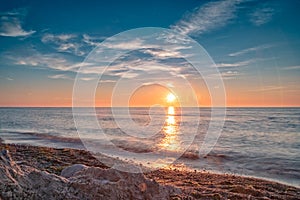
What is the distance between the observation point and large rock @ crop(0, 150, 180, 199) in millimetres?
4902

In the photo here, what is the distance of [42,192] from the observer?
5113 mm

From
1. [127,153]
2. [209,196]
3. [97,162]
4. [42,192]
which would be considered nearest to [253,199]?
[209,196]

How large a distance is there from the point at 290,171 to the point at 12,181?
13985 mm

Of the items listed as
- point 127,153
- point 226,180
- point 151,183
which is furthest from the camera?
point 127,153

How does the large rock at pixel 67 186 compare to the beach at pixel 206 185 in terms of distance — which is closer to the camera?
the large rock at pixel 67 186

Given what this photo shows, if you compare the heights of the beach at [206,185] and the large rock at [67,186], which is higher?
the large rock at [67,186]

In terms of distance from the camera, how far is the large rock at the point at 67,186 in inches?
193

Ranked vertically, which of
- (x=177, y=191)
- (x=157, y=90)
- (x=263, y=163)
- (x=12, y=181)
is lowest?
(x=263, y=163)

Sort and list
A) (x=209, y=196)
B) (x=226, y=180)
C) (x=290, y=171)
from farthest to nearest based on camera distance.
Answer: (x=290, y=171) → (x=226, y=180) → (x=209, y=196)

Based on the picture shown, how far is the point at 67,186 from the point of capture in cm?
552

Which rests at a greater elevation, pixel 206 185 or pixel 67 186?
pixel 67 186

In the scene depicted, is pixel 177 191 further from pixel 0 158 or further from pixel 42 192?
pixel 0 158

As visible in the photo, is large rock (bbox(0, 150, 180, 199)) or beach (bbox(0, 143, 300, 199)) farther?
beach (bbox(0, 143, 300, 199))

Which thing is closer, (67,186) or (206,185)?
(67,186)
